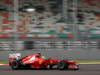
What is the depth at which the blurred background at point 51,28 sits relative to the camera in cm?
1652

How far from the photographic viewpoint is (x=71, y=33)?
18.1 meters

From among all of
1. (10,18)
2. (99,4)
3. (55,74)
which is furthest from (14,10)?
(55,74)

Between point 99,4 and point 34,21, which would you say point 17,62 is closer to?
point 34,21

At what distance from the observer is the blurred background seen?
16.5 metres

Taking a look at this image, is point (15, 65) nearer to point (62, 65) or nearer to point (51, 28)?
point (62, 65)

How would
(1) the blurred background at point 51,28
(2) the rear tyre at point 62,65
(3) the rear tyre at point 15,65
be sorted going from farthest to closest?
(1) the blurred background at point 51,28 → (3) the rear tyre at point 15,65 → (2) the rear tyre at point 62,65

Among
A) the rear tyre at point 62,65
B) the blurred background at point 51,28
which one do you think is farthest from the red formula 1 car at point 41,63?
the blurred background at point 51,28

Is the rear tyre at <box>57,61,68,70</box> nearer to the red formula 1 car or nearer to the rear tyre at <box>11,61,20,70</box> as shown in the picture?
the red formula 1 car

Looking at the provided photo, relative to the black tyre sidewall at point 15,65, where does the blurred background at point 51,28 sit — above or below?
above

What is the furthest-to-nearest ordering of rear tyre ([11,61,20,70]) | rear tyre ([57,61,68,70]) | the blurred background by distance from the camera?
the blurred background
rear tyre ([11,61,20,70])
rear tyre ([57,61,68,70])

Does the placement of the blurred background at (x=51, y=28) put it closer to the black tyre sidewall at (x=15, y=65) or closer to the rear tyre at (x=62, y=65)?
the black tyre sidewall at (x=15, y=65)

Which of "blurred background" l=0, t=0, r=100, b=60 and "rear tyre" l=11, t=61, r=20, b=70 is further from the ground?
"blurred background" l=0, t=0, r=100, b=60

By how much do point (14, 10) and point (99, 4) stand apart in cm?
447

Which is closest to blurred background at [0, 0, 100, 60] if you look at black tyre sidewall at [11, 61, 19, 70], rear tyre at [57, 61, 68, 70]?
black tyre sidewall at [11, 61, 19, 70]
